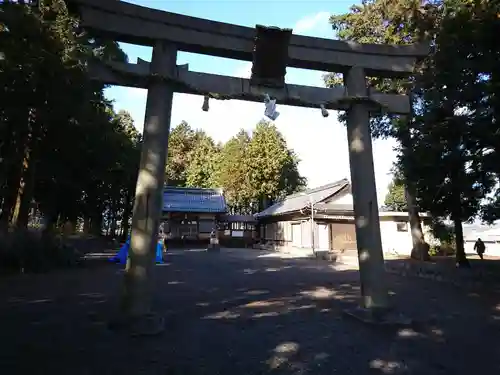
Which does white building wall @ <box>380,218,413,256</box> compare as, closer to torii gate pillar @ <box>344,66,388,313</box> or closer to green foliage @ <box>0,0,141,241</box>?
green foliage @ <box>0,0,141,241</box>

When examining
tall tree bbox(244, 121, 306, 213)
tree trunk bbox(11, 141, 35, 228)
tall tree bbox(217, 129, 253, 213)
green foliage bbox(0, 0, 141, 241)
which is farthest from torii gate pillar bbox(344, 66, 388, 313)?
tall tree bbox(217, 129, 253, 213)

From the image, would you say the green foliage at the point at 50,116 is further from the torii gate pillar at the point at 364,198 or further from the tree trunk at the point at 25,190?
the torii gate pillar at the point at 364,198

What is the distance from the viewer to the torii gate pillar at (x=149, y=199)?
5570 mm

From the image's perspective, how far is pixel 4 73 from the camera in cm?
945

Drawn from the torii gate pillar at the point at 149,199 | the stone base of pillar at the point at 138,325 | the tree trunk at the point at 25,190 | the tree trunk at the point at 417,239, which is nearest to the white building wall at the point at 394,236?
the tree trunk at the point at 417,239

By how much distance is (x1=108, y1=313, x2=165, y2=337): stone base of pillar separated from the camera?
17.7 feet

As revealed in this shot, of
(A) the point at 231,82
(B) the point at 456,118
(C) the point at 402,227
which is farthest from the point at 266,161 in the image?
(A) the point at 231,82

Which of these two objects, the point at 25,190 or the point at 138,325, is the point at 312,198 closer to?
the point at 25,190

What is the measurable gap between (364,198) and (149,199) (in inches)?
137

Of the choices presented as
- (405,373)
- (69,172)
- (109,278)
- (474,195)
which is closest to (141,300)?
(405,373)

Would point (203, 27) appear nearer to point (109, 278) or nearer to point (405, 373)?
point (405, 373)

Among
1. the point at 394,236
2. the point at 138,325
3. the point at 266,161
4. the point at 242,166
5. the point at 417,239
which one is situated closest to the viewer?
the point at 138,325

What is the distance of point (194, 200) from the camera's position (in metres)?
36.6

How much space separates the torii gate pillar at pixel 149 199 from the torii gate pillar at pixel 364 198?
314cm
